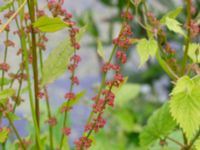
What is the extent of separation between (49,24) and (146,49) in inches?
5.7

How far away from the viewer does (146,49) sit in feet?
2.72

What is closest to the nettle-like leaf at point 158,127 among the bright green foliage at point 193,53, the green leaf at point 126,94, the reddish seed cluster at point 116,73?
the bright green foliage at point 193,53

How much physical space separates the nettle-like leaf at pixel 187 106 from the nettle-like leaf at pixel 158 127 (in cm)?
24

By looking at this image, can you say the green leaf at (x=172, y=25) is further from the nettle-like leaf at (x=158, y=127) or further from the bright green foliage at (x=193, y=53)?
the nettle-like leaf at (x=158, y=127)

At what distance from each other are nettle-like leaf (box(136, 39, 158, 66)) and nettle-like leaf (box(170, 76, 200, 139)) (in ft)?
0.25

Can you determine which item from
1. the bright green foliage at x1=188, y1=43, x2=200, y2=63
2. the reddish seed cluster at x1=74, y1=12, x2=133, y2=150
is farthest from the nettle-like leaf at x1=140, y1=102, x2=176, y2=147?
the reddish seed cluster at x1=74, y1=12, x2=133, y2=150

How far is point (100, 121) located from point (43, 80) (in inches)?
4.8

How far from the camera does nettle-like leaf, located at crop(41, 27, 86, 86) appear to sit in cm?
86

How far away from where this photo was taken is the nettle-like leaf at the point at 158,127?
1007mm

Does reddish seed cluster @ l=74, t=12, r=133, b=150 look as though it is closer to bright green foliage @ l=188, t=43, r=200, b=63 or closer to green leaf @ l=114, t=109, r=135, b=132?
bright green foliage @ l=188, t=43, r=200, b=63

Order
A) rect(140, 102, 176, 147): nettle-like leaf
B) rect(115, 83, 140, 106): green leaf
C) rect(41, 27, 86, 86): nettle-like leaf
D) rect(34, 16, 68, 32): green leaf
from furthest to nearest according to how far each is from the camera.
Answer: rect(115, 83, 140, 106): green leaf → rect(140, 102, 176, 147): nettle-like leaf → rect(41, 27, 86, 86): nettle-like leaf → rect(34, 16, 68, 32): green leaf

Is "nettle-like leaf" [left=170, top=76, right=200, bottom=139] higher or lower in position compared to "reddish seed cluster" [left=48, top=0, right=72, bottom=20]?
lower

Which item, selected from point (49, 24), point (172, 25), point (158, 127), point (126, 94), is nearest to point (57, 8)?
point (49, 24)

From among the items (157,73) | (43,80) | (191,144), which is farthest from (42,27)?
(157,73)
